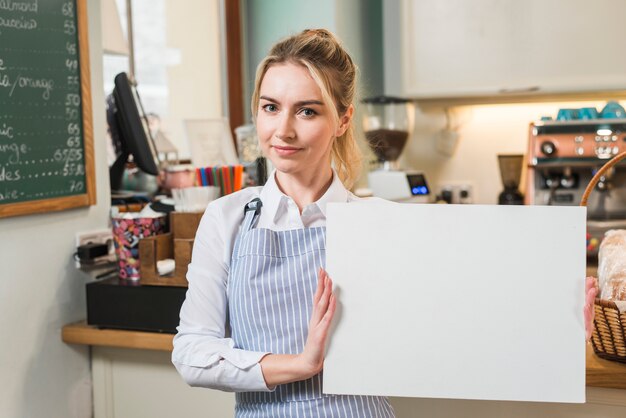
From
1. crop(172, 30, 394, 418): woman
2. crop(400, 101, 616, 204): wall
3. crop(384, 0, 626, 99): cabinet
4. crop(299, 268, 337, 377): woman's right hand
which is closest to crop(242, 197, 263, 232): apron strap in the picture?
crop(172, 30, 394, 418): woman

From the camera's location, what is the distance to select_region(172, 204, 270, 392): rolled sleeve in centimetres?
115

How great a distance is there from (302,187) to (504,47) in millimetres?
2090

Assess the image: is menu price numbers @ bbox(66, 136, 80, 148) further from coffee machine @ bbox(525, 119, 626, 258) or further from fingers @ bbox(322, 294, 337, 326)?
coffee machine @ bbox(525, 119, 626, 258)

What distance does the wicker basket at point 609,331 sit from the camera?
1.34 metres

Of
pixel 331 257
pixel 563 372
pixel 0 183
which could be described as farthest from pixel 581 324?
pixel 0 183

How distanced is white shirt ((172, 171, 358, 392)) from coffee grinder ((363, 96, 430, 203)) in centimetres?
179

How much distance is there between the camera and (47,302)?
1747 mm

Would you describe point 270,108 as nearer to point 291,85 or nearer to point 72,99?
point 291,85

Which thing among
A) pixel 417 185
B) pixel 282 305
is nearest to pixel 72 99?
pixel 282 305

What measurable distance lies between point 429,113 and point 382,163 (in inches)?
15.3

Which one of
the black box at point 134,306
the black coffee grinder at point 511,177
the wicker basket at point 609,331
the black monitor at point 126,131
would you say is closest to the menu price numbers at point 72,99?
the black monitor at point 126,131

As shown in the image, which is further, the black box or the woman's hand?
the black box

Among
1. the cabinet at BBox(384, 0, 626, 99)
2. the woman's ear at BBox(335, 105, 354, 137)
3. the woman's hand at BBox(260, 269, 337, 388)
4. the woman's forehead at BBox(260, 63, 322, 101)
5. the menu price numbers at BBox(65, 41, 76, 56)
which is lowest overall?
the woman's hand at BBox(260, 269, 337, 388)

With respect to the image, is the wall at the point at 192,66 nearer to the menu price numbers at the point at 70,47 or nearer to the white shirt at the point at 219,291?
the menu price numbers at the point at 70,47
